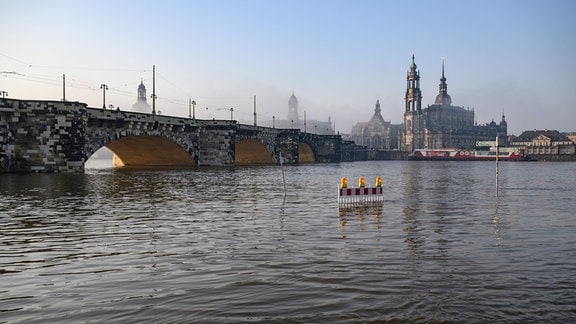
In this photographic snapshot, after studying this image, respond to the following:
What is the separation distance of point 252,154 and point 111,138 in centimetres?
6157

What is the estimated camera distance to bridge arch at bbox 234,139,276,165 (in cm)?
12057

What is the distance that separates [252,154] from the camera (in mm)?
128125

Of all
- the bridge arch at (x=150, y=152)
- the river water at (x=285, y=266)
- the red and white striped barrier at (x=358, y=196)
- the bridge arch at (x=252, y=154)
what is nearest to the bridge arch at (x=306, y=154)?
the bridge arch at (x=252, y=154)

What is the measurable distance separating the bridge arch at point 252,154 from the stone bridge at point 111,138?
0.76 feet

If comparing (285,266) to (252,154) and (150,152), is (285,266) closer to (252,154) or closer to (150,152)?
(150,152)

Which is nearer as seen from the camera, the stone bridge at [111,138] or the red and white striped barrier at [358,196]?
the red and white striped barrier at [358,196]

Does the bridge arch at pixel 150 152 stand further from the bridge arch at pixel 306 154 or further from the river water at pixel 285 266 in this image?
the bridge arch at pixel 306 154

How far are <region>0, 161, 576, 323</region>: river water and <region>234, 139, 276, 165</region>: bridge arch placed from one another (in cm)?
9656

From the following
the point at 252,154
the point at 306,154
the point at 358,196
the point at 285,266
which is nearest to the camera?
the point at 285,266

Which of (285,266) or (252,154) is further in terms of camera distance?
(252,154)

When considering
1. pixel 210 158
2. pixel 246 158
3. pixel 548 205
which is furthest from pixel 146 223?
pixel 246 158

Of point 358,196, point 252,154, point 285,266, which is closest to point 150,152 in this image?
point 252,154

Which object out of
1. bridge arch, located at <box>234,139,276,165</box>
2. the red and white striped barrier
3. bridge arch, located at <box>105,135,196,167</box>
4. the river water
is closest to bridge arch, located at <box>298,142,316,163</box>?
bridge arch, located at <box>234,139,276,165</box>

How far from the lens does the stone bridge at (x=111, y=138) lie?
5694 centimetres
